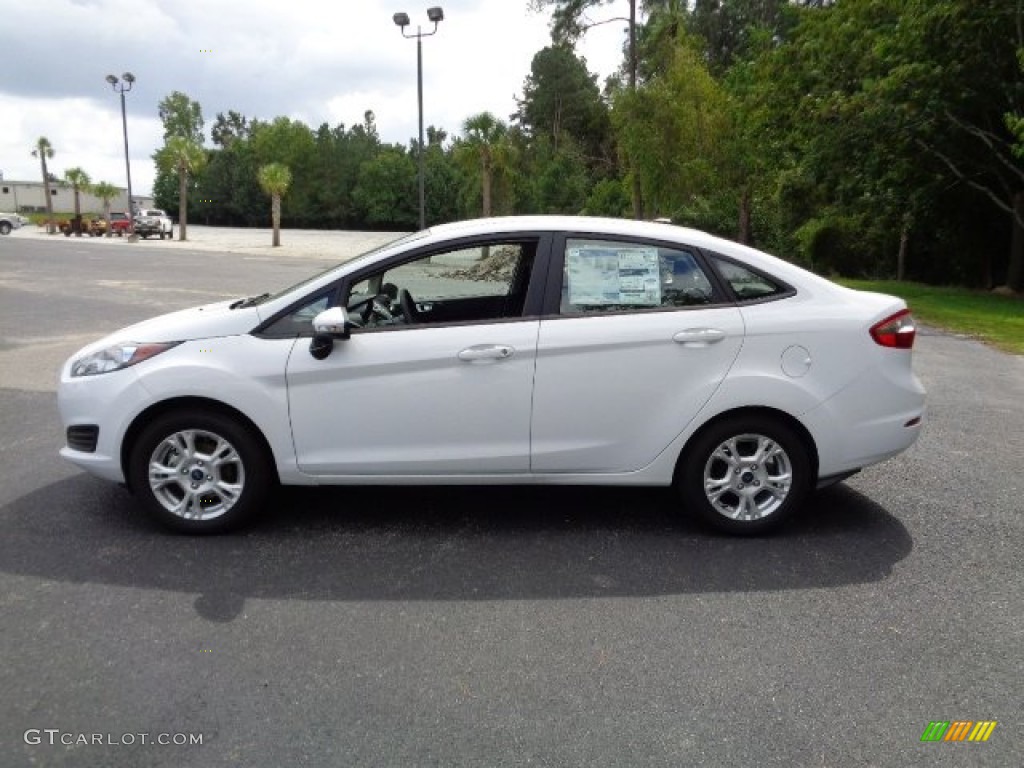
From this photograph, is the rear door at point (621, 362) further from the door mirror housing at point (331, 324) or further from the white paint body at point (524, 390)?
the door mirror housing at point (331, 324)

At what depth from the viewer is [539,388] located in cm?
418

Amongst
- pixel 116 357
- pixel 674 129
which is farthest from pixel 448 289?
pixel 674 129

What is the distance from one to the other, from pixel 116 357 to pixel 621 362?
2682 mm

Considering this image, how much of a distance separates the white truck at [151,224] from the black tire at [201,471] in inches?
2298

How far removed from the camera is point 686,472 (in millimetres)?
4320

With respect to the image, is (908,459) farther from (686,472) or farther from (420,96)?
(420,96)

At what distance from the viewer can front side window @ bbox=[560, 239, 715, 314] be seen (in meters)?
4.32

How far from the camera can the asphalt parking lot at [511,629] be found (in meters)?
2.68

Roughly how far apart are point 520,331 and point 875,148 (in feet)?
73.4

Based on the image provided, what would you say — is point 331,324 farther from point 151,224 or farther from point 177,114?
Result: point 177,114

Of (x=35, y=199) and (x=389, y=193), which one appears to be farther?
(x=35, y=199)

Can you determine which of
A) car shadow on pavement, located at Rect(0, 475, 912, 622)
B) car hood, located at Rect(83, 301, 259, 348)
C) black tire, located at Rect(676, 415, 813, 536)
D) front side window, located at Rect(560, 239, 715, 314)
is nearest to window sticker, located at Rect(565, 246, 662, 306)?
front side window, located at Rect(560, 239, 715, 314)

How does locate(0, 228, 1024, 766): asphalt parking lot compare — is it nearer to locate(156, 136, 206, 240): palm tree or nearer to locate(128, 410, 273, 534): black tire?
locate(128, 410, 273, 534): black tire

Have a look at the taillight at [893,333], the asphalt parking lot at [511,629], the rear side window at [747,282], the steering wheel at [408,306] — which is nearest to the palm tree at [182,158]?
the asphalt parking lot at [511,629]
